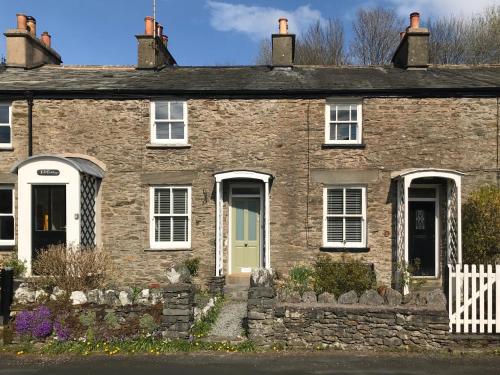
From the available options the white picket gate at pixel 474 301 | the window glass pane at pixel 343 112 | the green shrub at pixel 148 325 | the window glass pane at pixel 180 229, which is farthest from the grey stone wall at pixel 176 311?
the window glass pane at pixel 343 112

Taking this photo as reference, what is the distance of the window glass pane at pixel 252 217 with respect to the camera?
1358 centimetres

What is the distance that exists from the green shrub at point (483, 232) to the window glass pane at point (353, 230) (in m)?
2.81

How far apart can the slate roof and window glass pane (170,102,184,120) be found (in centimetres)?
37

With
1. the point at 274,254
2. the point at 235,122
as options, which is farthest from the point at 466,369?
the point at 235,122

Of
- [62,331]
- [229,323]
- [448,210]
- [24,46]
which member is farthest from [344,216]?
[24,46]

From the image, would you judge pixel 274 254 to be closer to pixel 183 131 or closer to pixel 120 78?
pixel 183 131

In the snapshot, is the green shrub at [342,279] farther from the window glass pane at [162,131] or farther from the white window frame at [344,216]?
the window glass pane at [162,131]

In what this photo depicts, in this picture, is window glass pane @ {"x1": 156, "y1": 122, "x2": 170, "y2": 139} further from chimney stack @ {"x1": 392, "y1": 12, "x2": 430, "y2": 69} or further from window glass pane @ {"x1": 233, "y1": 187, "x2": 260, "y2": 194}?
chimney stack @ {"x1": 392, "y1": 12, "x2": 430, "y2": 69}

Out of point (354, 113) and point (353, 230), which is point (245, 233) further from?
point (354, 113)

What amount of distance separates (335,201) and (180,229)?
15.5 feet

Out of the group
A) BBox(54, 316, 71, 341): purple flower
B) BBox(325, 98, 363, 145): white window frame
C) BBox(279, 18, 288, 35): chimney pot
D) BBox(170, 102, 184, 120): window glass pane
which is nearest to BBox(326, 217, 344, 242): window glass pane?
BBox(325, 98, 363, 145): white window frame

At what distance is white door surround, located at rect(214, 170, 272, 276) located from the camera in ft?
42.0

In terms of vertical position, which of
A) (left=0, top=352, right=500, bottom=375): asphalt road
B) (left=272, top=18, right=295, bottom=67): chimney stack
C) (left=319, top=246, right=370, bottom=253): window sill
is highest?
(left=272, top=18, right=295, bottom=67): chimney stack

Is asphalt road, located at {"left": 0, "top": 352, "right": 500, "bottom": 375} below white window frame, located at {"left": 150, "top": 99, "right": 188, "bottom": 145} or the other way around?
below
